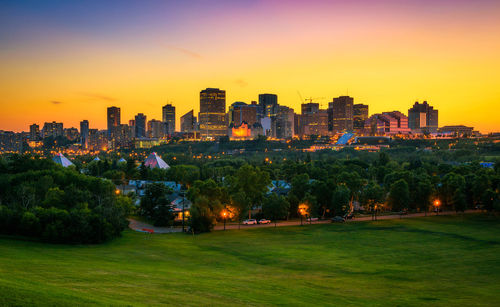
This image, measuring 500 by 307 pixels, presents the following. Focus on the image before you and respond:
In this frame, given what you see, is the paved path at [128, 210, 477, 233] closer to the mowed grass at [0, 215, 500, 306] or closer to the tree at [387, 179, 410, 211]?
the tree at [387, 179, 410, 211]

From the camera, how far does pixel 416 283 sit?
66.9ft

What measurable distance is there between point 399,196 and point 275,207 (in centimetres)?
1563

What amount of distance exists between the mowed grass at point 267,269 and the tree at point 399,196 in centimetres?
782

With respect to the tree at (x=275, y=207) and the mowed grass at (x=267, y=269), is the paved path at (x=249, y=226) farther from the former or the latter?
the mowed grass at (x=267, y=269)

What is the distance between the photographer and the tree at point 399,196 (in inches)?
1784

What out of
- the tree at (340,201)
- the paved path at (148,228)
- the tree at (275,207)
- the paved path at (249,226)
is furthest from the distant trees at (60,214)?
the tree at (340,201)

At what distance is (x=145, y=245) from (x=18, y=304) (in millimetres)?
18878

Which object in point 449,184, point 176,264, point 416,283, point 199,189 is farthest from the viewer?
point 449,184

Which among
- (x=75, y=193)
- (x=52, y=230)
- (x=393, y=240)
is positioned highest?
(x=75, y=193)

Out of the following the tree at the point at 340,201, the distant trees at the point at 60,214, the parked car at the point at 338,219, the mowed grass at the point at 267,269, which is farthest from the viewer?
the tree at the point at 340,201

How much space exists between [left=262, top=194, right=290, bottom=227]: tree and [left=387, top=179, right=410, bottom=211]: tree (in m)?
13.5

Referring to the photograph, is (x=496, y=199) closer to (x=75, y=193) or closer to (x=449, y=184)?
(x=449, y=184)

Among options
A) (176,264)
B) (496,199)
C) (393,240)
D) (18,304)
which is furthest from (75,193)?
(496,199)

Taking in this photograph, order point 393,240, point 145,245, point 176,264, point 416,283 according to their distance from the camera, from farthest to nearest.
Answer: point 393,240 < point 145,245 < point 176,264 < point 416,283
